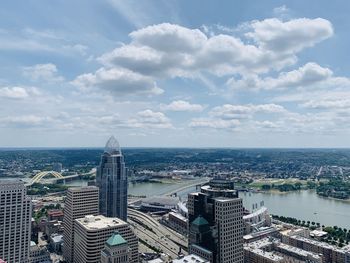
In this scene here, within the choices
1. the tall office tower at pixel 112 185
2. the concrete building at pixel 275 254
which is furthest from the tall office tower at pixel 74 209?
the concrete building at pixel 275 254

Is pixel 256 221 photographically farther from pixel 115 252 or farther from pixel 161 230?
pixel 115 252

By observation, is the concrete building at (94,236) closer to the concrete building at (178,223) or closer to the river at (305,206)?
the concrete building at (178,223)

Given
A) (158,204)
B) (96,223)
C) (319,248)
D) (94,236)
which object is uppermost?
(96,223)

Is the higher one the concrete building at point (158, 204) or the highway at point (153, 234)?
the concrete building at point (158, 204)

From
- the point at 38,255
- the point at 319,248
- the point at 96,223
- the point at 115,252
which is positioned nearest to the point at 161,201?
the point at 319,248

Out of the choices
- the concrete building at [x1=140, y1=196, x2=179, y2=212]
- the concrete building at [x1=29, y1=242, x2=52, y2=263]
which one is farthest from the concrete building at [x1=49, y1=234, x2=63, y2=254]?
the concrete building at [x1=140, y1=196, x2=179, y2=212]

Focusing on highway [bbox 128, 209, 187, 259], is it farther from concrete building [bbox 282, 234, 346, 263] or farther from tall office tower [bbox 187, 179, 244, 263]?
concrete building [bbox 282, 234, 346, 263]
